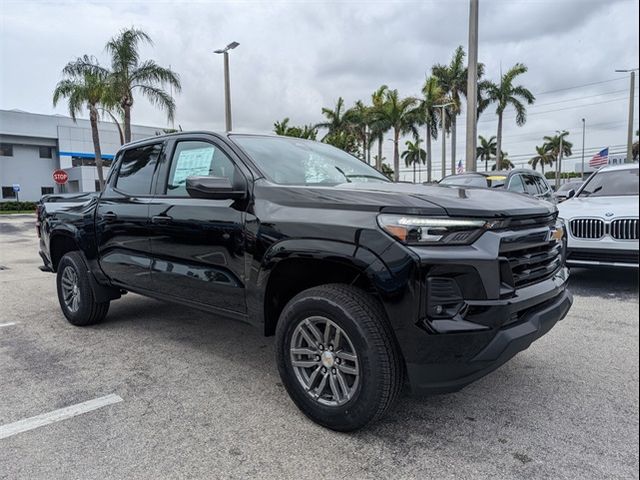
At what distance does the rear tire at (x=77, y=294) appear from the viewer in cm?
490

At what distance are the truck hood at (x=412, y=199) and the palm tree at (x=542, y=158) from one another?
94.9m

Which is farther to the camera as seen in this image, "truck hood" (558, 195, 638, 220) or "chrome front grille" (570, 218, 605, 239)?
"chrome front grille" (570, 218, 605, 239)

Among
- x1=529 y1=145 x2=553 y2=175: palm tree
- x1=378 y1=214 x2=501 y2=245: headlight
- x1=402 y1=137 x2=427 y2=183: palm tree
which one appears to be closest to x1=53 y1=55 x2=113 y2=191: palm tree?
x1=378 y1=214 x2=501 y2=245: headlight

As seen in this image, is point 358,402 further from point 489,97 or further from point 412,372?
point 489,97

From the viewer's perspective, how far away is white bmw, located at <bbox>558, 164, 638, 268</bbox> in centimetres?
605

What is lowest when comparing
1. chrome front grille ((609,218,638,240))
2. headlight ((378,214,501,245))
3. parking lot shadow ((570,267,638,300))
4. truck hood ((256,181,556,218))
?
parking lot shadow ((570,267,638,300))

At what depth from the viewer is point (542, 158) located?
91.2m

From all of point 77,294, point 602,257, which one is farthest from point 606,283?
point 77,294

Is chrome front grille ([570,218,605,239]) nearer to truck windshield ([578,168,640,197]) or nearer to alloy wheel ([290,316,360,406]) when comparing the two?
truck windshield ([578,168,640,197])

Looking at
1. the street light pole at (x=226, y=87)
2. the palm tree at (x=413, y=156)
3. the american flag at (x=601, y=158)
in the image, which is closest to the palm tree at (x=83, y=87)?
the street light pole at (x=226, y=87)

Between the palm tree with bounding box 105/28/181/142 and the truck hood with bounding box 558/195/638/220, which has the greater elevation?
the palm tree with bounding box 105/28/181/142

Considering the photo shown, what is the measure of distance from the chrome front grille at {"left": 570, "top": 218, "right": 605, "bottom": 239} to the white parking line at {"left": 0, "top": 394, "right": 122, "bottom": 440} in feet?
19.0

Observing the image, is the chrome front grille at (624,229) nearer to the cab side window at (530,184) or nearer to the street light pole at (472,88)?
the cab side window at (530,184)

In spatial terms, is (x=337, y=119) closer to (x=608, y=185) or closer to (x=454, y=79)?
(x=454, y=79)
